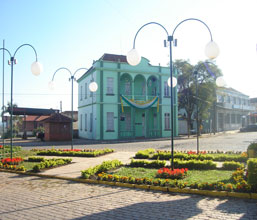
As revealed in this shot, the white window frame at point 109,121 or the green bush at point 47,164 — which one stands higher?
the white window frame at point 109,121

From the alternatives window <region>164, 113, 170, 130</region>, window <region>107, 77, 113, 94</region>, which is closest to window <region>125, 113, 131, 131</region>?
window <region>107, 77, 113, 94</region>

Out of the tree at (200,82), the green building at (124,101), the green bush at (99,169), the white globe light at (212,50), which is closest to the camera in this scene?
the white globe light at (212,50)

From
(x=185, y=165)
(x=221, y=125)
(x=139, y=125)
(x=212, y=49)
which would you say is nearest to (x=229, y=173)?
(x=185, y=165)

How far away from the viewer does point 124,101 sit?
29.7m

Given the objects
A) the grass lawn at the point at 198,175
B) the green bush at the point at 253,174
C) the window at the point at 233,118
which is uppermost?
the window at the point at 233,118

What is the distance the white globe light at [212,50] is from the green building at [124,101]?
21.0 metres

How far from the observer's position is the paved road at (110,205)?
17.6ft

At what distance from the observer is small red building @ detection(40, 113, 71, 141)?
28422 millimetres

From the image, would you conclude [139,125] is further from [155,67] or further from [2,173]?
[2,173]

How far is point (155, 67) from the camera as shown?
32438 mm

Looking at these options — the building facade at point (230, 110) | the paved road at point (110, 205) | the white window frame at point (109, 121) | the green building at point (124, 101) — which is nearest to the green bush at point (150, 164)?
the paved road at point (110, 205)

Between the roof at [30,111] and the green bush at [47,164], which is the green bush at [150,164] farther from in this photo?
the roof at [30,111]

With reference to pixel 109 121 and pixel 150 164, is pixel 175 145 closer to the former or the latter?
pixel 109 121

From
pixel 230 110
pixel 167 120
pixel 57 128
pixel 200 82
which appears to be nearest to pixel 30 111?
pixel 57 128
